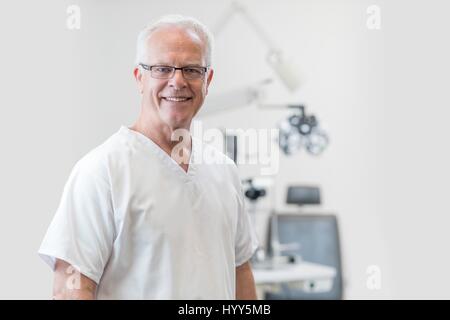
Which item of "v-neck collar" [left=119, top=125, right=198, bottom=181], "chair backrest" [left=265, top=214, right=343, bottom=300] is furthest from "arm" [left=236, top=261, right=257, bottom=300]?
"chair backrest" [left=265, top=214, right=343, bottom=300]

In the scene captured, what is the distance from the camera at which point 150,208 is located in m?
0.95

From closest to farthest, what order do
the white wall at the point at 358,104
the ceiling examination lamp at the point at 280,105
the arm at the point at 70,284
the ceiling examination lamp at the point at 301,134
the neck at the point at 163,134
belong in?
the arm at the point at 70,284 < the neck at the point at 163,134 < the ceiling examination lamp at the point at 280,105 < the ceiling examination lamp at the point at 301,134 < the white wall at the point at 358,104

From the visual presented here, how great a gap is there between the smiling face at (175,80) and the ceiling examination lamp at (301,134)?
1.85 meters

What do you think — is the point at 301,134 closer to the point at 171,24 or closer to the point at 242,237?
the point at 242,237

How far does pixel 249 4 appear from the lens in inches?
129

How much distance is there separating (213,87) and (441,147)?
131 centimetres

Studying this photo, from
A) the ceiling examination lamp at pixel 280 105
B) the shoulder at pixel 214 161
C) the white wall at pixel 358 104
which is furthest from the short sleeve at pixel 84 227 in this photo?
the white wall at pixel 358 104

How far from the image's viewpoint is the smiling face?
939 mm

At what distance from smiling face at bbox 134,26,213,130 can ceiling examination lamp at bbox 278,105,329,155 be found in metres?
1.85

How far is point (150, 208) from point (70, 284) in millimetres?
169

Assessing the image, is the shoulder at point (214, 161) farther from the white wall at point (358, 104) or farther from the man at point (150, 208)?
the white wall at point (358, 104)

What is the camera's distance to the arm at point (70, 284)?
0.88m

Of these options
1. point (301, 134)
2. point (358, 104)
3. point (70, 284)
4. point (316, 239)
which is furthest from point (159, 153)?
point (358, 104)

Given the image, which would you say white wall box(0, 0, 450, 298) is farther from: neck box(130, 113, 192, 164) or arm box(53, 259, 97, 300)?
arm box(53, 259, 97, 300)
